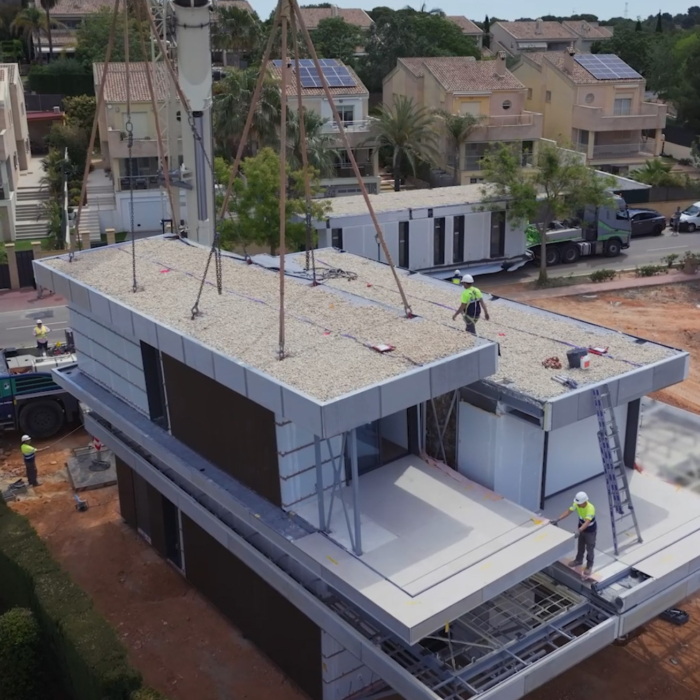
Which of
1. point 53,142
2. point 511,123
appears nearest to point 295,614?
point 511,123

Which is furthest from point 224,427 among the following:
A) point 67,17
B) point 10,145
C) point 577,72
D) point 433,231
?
point 67,17

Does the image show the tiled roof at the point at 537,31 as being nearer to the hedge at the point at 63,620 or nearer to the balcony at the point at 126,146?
the balcony at the point at 126,146

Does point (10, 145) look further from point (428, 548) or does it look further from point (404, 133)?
point (428, 548)

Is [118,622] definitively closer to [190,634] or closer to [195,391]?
[190,634]

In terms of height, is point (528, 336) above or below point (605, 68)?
below

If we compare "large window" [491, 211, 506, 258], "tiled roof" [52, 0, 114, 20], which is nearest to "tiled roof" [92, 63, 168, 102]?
"large window" [491, 211, 506, 258]

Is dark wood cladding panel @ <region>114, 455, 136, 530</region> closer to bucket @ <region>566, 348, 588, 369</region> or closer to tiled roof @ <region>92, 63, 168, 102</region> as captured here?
bucket @ <region>566, 348, 588, 369</region>
